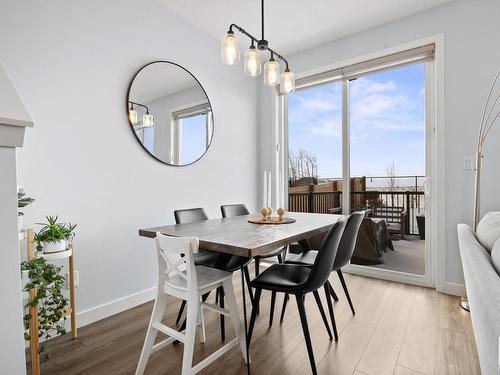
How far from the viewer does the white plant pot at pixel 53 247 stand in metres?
1.62

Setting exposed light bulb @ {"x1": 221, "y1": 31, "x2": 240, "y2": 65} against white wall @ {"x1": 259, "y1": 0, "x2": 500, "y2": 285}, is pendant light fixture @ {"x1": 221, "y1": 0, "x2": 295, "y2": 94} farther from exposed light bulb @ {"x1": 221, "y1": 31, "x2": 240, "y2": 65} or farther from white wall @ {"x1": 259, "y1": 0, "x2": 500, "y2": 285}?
white wall @ {"x1": 259, "y1": 0, "x2": 500, "y2": 285}

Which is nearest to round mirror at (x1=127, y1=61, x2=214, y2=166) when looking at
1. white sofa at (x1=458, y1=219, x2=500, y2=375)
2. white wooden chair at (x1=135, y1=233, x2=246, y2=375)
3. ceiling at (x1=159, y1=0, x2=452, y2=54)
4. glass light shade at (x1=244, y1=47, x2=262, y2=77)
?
ceiling at (x1=159, y1=0, x2=452, y2=54)

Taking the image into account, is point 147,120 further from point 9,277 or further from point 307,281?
point 9,277

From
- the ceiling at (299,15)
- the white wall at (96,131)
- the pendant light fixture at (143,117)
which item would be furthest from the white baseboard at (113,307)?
the ceiling at (299,15)

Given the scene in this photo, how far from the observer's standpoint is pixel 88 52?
207 cm

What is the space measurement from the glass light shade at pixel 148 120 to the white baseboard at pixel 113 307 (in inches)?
59.6

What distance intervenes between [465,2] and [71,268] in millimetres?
3884

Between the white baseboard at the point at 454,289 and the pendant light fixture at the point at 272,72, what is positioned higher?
the pendant light fixture at the point at 272,72

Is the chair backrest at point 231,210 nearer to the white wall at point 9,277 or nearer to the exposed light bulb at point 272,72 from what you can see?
the exposed light bulb at point 272,72

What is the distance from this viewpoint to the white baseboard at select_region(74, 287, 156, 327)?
2.02 meters

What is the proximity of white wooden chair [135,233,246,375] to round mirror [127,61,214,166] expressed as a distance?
1364mm

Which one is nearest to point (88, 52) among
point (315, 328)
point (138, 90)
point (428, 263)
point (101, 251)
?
point (138, 90)

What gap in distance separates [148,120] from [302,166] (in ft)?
6.80

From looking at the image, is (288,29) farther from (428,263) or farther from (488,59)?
(428,263)
